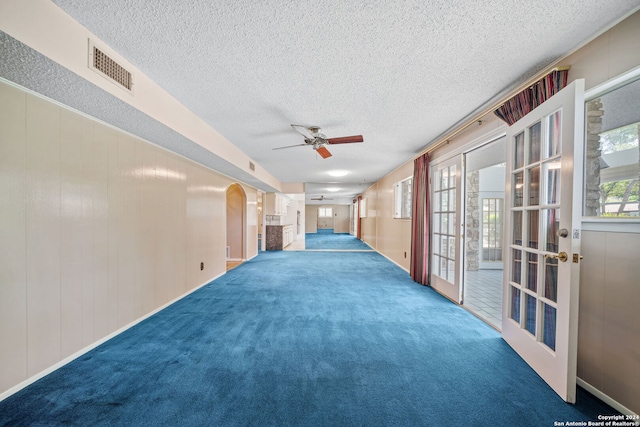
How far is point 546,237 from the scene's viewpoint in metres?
1.76

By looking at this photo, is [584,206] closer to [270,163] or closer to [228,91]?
[228,91]

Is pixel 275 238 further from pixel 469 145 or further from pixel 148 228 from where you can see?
Result: pixel 469 145

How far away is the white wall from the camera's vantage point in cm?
157

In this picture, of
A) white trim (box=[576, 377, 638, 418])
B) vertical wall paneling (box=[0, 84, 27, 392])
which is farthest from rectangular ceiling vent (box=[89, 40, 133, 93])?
white trim (box=[576, 377, 638, 418])

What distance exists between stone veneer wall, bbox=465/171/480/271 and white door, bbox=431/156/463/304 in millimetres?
2024

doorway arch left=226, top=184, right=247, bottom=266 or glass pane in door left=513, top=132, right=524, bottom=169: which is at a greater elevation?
glass pane in door left=513, top=132, right=524, bottom=169

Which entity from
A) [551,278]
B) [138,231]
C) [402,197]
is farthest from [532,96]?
[138,231]

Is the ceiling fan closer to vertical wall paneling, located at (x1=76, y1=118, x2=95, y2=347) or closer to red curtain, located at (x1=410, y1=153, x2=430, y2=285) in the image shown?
red curtain, located at (x1=410, y1=153, x2=430, y2=285)

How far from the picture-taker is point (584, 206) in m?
1.64

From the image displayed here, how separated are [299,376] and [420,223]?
3.23 metres

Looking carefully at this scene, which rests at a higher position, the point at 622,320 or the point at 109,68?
the point at 109,68

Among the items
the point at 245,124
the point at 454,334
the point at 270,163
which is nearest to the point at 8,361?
the point at 245,124

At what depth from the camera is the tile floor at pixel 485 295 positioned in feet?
9.38

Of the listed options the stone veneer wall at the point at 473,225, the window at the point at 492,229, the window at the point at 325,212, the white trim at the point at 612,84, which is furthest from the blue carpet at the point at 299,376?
the window at the point at 325,212
